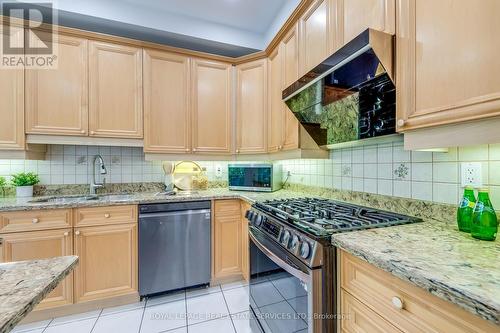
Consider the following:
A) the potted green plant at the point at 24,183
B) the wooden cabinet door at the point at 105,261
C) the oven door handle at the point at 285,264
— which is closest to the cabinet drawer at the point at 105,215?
the wooden cabinet door at the point at 105,261

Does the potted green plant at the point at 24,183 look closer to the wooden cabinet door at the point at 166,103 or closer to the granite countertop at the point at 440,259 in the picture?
the wooden cabinet door at the point at 166,103

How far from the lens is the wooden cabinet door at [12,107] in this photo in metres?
1.85

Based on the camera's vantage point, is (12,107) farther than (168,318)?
Yes

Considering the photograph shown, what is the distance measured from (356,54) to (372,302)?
3.41ft

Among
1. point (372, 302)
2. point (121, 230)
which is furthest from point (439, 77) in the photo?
point (121, 230)

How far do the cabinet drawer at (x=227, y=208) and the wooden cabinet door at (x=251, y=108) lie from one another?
1.90 ft

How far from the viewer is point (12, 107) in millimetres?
A: 1868

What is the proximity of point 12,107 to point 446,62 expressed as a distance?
286cm

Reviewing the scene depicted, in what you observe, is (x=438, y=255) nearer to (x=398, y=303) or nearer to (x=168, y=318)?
(x=398, y=303)

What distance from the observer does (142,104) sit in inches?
87.2

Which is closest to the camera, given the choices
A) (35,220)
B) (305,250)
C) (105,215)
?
(305,250)

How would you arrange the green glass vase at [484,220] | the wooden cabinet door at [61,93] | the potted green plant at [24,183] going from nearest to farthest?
1. the green glass vase at [484,220]
2. the wooden cabinet door at [61,93]
3. the potted green plant at [24,183]

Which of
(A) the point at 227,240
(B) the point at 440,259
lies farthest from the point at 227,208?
(B) the point at 440,259

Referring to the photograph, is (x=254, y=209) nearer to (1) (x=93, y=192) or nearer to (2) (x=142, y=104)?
(2) (x=142, y=104)
